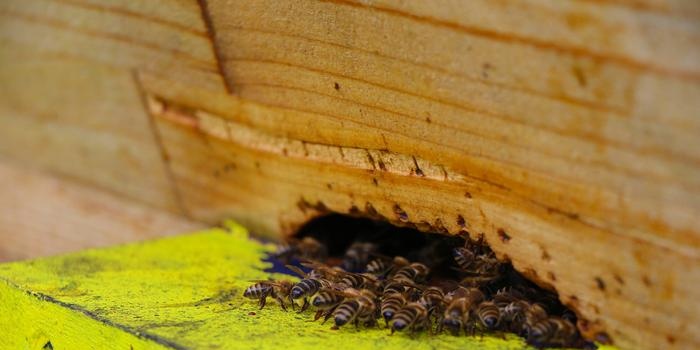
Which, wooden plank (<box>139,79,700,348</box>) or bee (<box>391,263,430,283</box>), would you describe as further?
bee (<box>391,263,430,283</box>)

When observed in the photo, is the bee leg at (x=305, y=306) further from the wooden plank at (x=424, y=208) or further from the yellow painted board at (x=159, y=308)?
the wooden plank at (x=424, y=208)

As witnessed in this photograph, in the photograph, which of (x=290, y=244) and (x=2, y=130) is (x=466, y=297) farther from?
(x=2, y=130)

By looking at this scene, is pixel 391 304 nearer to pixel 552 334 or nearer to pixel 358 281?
pixel 358 281

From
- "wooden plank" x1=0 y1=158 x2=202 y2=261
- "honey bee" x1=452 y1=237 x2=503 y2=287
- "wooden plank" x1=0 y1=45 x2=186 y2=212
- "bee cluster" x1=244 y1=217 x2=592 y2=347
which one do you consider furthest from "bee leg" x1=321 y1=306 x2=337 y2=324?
"wooden plank" x1=0 y1=45 x2=186 y2=212

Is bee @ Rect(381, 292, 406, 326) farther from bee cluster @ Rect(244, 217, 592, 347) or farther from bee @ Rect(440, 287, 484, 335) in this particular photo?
bee @ Rect(440, 287, 484, 335)

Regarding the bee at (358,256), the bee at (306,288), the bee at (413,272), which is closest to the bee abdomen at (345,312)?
the bee at (306,288)

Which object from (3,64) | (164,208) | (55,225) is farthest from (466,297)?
(3,64)
